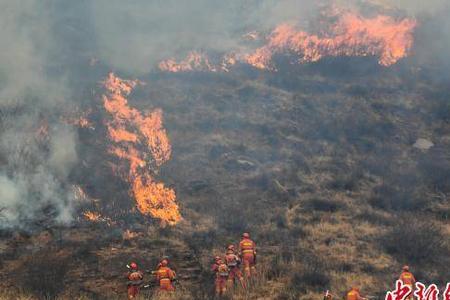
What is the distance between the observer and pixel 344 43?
1404 inches

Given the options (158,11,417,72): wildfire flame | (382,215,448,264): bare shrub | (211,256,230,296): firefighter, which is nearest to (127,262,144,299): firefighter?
(211,256,230,296): firefighter

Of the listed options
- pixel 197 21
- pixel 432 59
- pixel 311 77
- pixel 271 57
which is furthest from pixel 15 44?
pixel 432 59

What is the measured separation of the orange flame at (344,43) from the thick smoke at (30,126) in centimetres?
1434

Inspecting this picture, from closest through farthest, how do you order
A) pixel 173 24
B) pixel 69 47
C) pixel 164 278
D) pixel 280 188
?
pixel 164 278 → pixel 280 188 → pixel 69 47 → pixel 173 24

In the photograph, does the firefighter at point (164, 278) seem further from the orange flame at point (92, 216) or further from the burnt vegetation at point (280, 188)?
the orange flame at point (92, 216)

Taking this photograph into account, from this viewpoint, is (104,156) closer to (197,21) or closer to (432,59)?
(197,21)

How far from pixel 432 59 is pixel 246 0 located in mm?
15508

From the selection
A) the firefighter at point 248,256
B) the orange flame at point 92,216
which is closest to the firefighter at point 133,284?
the firefighter at point 248,256

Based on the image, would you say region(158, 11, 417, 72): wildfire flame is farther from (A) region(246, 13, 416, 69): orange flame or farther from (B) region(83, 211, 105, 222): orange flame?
(B) region(83, 211, 105, 222): orange flame

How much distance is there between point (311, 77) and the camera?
112 feet

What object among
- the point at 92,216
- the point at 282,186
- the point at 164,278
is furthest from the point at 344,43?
the point at 164,278

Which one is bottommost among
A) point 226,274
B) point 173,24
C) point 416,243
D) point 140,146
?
point 226,274

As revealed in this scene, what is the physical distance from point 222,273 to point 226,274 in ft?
0.37

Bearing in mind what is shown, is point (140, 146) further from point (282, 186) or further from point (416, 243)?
point (416, 243)
